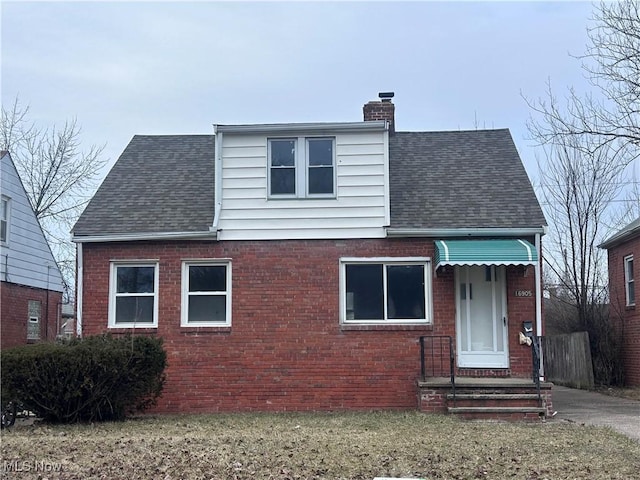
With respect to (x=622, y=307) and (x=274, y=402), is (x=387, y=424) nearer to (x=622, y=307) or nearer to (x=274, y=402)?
(x=274, y=402)

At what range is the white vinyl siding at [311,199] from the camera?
1409 centimetres

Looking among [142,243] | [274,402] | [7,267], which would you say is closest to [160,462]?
[274,402]

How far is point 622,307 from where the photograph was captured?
66.5 ft

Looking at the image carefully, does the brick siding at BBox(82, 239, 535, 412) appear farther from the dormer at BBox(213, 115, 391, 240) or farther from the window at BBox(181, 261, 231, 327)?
the dormer at BBox(213, 115, 391, 240)

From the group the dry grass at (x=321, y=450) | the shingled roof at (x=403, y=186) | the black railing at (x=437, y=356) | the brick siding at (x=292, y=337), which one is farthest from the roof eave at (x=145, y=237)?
the black railing at (x=437, y=356)

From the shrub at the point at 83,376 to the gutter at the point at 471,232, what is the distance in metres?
4.93

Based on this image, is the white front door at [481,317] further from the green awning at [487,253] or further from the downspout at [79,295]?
the downspout at [79,295]

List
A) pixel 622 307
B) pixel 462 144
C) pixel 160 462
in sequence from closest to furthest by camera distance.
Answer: pixel 160 462, pixel 462 144, pixel 622 307

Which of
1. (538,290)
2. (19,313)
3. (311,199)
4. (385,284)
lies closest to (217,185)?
(311,199)

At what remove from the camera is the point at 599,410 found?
14141 millimetres

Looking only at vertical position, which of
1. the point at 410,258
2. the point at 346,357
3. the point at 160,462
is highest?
the point at 410,258

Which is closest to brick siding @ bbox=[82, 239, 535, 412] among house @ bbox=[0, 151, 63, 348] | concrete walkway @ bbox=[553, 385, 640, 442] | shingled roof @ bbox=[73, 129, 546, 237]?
shingled roof @ bbox=[73, 129, 546, 237]

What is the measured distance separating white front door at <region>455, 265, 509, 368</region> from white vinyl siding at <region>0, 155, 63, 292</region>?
42.8ft

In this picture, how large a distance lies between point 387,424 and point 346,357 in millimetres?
2412
